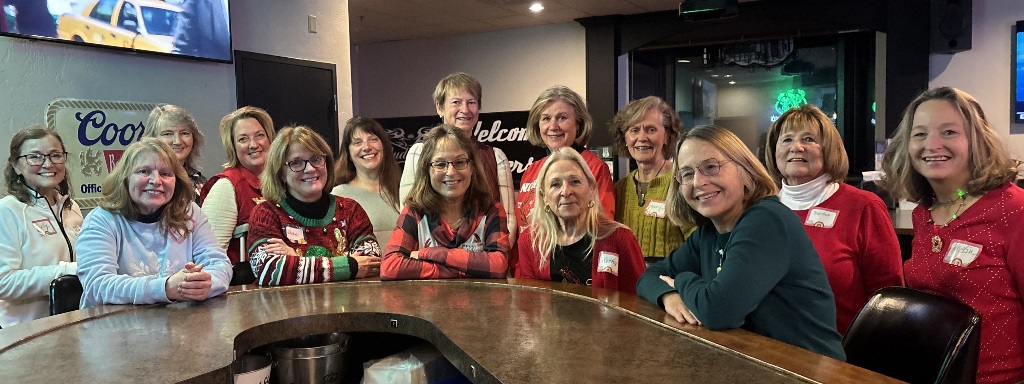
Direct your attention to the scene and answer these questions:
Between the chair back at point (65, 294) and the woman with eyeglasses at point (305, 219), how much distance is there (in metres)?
0.55

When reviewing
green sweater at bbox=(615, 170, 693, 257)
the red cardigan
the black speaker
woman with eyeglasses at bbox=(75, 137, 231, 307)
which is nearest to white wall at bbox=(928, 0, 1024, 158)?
the black speaker

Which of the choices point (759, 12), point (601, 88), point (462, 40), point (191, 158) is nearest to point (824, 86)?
point (759, 12)

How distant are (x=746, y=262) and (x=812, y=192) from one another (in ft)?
3.08

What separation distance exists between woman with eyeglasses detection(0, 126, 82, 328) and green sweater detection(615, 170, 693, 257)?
224 cm

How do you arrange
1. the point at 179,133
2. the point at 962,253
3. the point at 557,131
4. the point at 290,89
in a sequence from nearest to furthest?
1. the point at 962,253
2. the point at 557,131
3. the point at 179,133
4. the point at 290,89

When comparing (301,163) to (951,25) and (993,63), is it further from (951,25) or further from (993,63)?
(993,63)

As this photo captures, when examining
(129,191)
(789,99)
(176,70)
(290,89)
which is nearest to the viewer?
(129,191)

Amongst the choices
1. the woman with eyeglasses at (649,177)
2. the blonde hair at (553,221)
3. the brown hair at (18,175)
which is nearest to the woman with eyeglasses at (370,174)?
the blonde hair at (553,221)

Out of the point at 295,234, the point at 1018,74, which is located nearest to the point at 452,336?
the point at 295,234

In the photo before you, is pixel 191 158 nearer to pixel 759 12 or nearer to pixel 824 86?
pixel 759 12

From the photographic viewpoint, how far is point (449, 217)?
2451 millimetres

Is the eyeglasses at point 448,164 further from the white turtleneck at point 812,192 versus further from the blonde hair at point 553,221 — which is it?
the white turtleneck at point 812,192

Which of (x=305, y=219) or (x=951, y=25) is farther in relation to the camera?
(x=951, y=25)

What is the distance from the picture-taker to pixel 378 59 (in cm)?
1031
